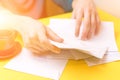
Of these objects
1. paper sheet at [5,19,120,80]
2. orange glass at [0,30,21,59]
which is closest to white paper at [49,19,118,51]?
paper sheet at [5,19,120,80]

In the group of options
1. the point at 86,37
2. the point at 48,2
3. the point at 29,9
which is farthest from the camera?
the point at 48,2

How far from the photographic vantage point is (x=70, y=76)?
878mm

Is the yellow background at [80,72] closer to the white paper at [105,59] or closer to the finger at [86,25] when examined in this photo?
the white paper at [105,59]

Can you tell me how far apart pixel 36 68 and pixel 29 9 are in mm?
658

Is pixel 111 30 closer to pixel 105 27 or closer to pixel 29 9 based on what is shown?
pixel 105 27

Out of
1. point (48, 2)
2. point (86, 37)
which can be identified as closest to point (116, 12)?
point (86, 37)

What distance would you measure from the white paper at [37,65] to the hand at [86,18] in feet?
0.62

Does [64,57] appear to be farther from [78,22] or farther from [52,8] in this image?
[52,8]

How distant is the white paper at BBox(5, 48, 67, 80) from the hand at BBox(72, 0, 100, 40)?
0.62 ft

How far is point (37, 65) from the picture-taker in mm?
921

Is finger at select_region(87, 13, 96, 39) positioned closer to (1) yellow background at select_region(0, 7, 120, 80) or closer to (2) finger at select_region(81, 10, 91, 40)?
(2) finger at select_region(81, 10, 91, 40)

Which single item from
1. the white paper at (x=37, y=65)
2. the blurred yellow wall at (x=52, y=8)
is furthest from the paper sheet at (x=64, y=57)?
the blurred yellow wall at (x=52, y=8)

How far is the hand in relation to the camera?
106 cm

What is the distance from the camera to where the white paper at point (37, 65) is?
0.88m
